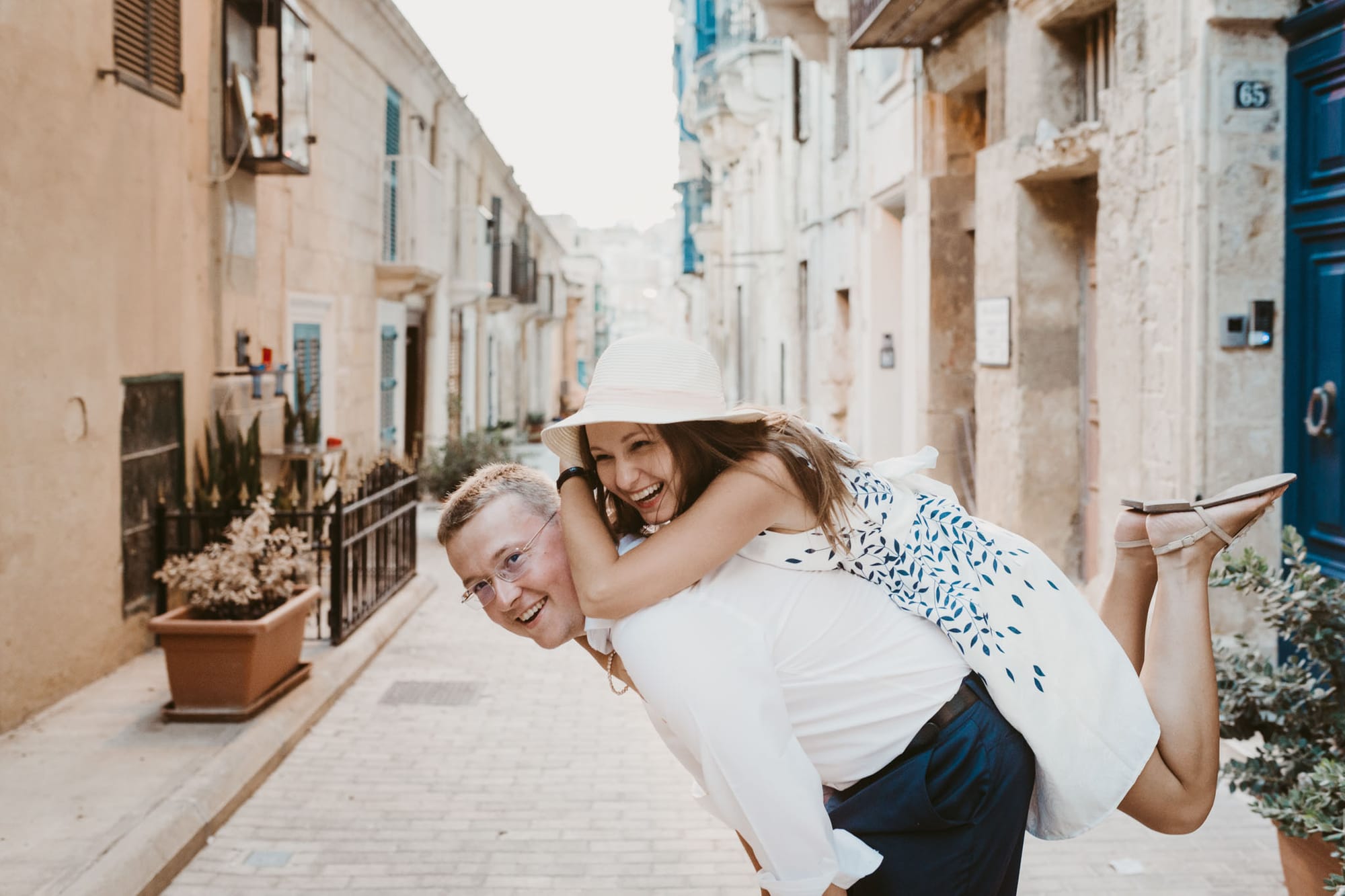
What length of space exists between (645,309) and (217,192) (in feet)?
301

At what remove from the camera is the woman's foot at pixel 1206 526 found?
8.45 feet

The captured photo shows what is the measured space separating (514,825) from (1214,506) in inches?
121

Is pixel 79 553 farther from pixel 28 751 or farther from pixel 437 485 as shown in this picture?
pixel 437 485

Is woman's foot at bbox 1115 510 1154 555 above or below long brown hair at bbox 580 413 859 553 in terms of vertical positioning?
below

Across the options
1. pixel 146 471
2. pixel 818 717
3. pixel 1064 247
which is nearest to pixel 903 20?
pixel 1064 247

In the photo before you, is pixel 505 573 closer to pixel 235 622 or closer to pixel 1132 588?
pixel 1132 588

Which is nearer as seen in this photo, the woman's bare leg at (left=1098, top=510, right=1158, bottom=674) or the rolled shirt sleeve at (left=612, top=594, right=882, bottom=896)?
the rolled shirt sleeve at (left=612, top=594, right=882, bottom=896)

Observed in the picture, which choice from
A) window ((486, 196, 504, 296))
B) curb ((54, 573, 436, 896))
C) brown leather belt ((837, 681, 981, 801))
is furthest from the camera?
window ((486, 196, 504, 296))

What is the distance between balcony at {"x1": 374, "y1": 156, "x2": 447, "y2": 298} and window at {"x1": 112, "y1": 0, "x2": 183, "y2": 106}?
5.98 meters

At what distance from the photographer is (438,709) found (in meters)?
6.43

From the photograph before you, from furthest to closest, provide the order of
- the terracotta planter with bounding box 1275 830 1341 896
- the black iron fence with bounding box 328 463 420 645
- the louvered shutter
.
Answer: the louvered shutter
the black iron fence with bounding box 328 463 420 645
the terracotta planter with bounding box 1275 830 1341 896

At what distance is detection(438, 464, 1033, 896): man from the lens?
2021 millimetres

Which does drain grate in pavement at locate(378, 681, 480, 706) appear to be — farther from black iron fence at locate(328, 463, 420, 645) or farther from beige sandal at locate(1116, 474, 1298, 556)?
beige sandal at locate(1116, 474, 1298, 556)

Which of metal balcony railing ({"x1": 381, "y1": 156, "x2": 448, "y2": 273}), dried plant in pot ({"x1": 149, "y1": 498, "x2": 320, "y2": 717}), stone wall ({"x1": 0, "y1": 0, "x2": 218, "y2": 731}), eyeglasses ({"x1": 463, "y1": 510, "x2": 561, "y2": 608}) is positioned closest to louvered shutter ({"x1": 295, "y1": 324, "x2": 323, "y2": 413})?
metal balcony railing ({"x1": 381, "y1": 156, "x2": 448, "y2": 273})
